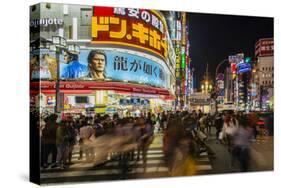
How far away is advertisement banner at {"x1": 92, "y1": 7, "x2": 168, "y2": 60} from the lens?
15594 mm

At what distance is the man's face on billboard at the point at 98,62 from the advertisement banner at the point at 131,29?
298mm

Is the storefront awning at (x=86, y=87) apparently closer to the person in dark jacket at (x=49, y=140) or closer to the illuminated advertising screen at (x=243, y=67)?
the person in dark jacket at (x=49, y=140)

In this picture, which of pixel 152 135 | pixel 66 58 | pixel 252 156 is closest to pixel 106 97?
pixel 66 58

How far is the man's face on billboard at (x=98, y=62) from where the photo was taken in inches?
610

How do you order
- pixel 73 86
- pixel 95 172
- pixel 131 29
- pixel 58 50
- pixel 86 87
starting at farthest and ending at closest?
pixel 131 29 < pixel 95 172 < pixel 86 87 < pixel 73 86 < pixel 58 50

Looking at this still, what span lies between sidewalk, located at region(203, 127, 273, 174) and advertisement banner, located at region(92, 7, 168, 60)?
242 centimetres

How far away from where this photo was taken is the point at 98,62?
51.0ft

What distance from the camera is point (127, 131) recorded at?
15945 mm

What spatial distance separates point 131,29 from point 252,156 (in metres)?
4.38

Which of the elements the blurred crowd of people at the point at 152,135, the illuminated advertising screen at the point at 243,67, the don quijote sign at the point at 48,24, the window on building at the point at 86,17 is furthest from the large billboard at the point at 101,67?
the illuminated advertising screen at the point at 243,67

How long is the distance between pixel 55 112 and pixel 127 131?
5.76 ft

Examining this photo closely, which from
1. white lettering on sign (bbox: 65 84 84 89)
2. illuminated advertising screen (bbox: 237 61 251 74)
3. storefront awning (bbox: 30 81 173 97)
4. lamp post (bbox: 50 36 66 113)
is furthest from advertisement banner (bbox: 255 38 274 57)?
lamp post (bbox: 50 36 66 113)

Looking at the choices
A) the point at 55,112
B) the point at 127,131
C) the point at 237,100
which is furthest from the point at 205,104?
the point at 55,112

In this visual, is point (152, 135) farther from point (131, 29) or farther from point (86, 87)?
point (131, 29)
